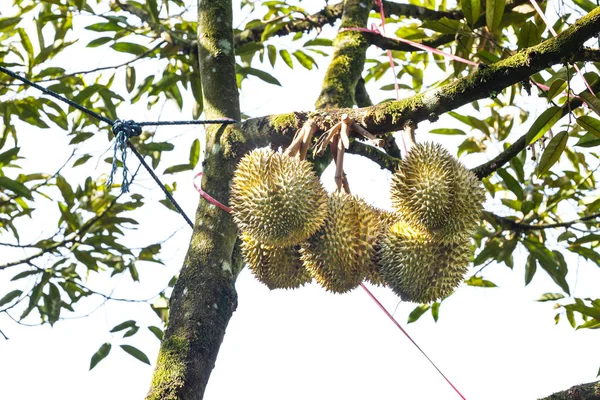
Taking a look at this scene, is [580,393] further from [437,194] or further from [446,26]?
[446,26]

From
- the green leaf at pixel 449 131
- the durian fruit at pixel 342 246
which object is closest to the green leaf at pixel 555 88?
the durian fruit at pixel 342 246

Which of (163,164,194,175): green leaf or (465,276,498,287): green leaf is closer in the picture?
(465,276,498,287): green leaf

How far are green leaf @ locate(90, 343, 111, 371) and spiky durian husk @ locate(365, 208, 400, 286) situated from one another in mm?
1712

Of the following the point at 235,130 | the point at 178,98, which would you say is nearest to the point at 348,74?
the point at 235,130

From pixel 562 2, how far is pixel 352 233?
1.50 m

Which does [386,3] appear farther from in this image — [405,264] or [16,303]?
[16,303]

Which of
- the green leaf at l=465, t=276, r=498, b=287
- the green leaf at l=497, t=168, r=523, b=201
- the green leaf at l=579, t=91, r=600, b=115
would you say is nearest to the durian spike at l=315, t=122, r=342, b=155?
the green leaf at l=579, t=91, r=600, b=115

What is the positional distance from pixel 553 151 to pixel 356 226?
1.64 feet

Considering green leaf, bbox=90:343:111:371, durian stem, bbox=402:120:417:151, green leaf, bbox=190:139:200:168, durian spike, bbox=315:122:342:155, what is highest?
green leaf, bbox=190:139:200:168

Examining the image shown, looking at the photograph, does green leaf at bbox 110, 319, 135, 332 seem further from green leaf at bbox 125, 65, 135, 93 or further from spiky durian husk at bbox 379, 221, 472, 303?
spiky durian husk at bbox 379, 221, 472, 303

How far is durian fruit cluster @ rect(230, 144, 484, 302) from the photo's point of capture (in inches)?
61.0

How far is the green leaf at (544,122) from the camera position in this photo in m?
1.53

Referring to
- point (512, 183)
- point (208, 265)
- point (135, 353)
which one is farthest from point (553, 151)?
point (135, 353)

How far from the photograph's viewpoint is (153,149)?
3109 mm
